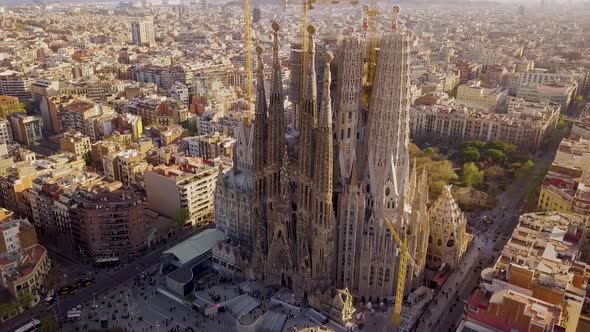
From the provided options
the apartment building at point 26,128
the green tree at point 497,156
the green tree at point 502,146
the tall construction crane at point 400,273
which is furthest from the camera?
the apartment building at point 26,128

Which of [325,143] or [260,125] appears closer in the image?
[325,143]

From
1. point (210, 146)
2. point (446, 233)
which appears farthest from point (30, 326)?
point (446, 233)

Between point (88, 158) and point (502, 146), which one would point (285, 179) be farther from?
point (502, 146)

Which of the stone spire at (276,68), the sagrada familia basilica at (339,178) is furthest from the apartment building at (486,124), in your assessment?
the stone spire at (276,68)

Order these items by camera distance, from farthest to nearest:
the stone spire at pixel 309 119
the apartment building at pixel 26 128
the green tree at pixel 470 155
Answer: the apartment building at pixel 26 128, the green tree at pixel 470 155, the stone spire at pixel 309 119

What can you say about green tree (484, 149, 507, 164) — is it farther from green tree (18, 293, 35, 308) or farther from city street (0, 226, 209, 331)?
green tree (18, 293, 35, 308)

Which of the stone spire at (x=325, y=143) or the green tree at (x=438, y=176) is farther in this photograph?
the green tree at (x=438, y=176)

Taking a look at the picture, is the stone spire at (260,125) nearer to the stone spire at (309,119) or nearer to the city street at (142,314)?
the stone spire at (309,119)
